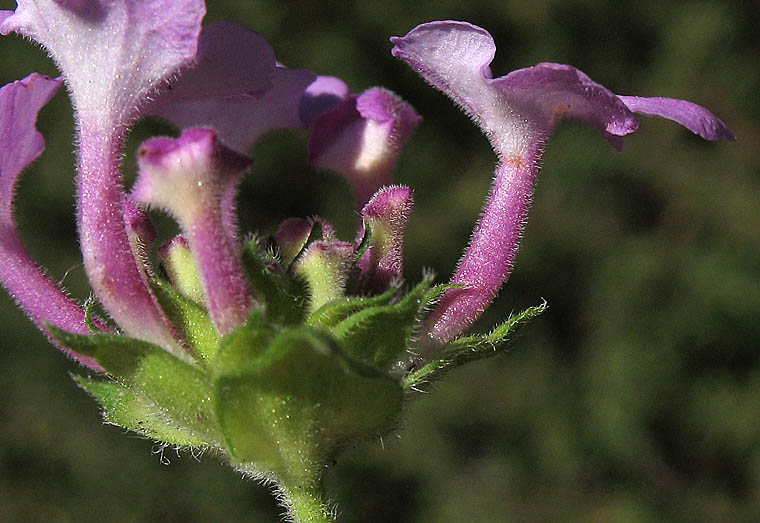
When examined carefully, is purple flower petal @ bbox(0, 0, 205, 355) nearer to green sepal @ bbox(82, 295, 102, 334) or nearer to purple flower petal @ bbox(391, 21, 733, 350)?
green sepal @ bbox(82, 295, 102, 334)

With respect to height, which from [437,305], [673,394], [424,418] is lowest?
[424,418]

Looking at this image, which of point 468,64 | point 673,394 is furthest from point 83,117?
point 673,394

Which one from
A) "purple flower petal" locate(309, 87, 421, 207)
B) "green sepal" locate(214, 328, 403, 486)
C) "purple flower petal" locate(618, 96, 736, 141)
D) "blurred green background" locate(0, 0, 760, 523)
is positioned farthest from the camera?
"blurred green background" locate(0, 0, 760, 523)

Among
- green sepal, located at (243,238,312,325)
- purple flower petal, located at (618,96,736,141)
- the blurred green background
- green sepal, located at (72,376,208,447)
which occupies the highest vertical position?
purple flower petal, located at (618,96,736,141)

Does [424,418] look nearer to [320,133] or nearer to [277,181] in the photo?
[277,181]

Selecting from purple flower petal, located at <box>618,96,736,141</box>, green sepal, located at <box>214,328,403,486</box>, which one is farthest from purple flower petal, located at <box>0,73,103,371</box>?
purple flower petal, located at <box>618,96,736,141</box>

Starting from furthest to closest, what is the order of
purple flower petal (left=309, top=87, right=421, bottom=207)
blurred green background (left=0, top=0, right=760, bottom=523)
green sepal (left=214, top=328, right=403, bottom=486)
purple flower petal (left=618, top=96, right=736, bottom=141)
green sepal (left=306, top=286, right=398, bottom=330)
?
blurred green background (left=0, top=0, right=760, bottom=523) → purple flower petal (left=309, top=87, right=421, bottom=207) → purple flower petal (left=618, top=96, right=736, bottom=141) → green sepal (left=306, top=286, right=398, bottom=330) → green sepal (left=214, top=328, right=403, bottom=486)
